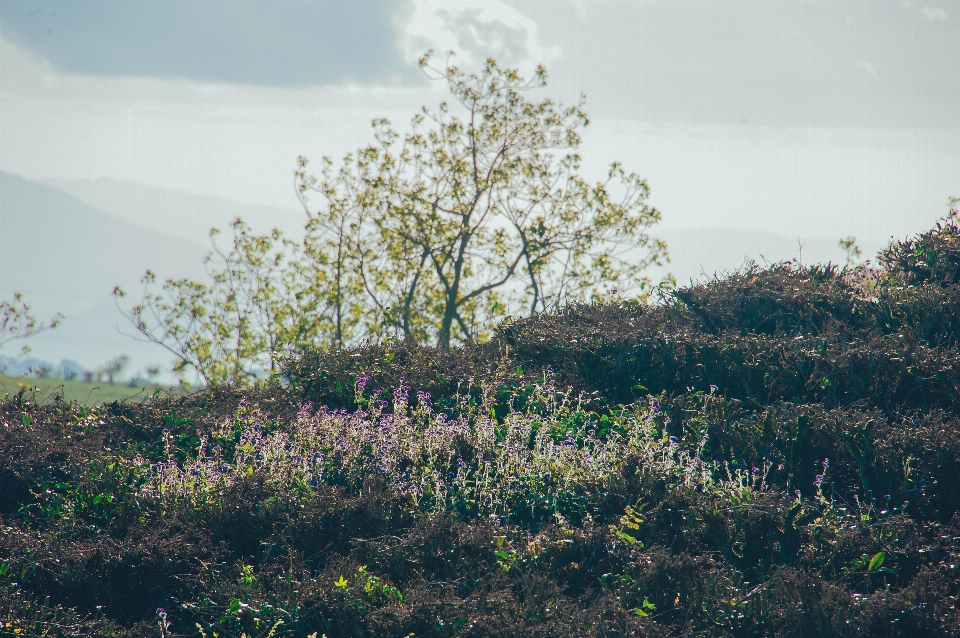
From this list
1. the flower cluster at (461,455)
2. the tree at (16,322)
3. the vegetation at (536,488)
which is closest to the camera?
the vegetation at (536,488)

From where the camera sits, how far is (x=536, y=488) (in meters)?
6.08

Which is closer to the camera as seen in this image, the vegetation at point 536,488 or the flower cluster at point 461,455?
the vegetation at point 536,488

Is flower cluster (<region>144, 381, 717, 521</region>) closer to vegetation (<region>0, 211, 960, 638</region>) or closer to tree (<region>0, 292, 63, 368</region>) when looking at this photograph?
vegetation (<region>0, 211, 960, 638</region>)

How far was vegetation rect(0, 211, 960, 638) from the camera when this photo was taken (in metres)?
4.83

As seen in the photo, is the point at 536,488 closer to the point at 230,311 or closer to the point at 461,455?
the point at 461,455

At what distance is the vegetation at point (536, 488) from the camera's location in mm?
4828

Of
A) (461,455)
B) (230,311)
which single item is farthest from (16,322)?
(461,455)

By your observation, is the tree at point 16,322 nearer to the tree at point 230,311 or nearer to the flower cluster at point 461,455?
the tree at point 230,311

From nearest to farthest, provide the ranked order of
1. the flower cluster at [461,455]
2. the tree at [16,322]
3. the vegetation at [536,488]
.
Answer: the vegetation at [536,488], the flower cluster at [461,455], the tree at [16,322]

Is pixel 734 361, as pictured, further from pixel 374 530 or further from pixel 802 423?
pixel 374 530

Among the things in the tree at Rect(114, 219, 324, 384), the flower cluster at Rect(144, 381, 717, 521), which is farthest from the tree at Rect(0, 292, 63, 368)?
the flower cluster at Rect(144, 381, 717, 521)

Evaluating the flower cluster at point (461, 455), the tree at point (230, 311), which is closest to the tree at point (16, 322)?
the tree at point (230, 311)

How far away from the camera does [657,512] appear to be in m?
5.62

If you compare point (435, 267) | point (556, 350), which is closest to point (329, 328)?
point (435, 267)
